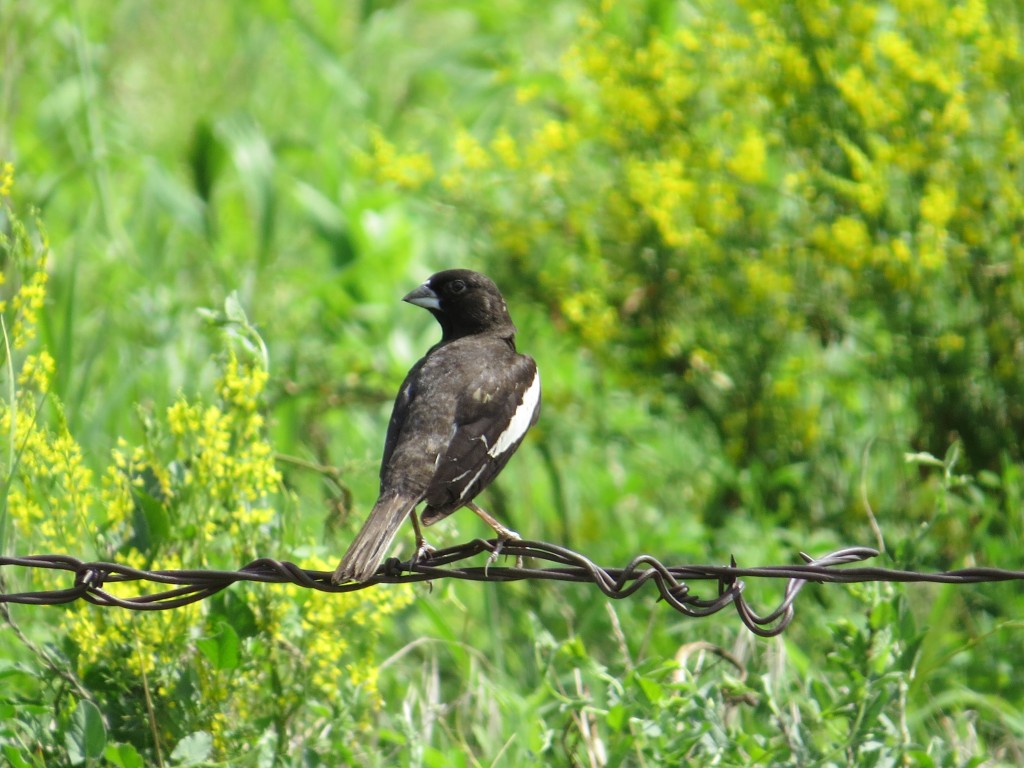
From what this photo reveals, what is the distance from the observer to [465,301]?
180 inches

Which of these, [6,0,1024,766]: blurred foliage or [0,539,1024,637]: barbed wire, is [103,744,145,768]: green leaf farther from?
[0,539,1024,637]: barbed wire

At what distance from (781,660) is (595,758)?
69cm

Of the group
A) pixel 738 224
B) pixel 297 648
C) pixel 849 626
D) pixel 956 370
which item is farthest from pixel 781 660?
pixel 738 224

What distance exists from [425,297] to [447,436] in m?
1.03

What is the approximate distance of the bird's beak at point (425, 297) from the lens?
4.50m

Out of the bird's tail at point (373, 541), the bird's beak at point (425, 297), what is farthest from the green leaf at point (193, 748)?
the bird's beak at point (425, 297)

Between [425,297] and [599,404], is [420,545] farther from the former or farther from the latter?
[599,404]

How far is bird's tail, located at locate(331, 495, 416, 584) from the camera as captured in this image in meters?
2.96

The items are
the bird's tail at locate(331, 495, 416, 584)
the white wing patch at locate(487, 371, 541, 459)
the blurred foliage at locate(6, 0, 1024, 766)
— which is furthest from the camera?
the white wing patch at locate(487, 371, 541, 459)

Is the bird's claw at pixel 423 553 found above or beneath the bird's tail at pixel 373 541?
beneath

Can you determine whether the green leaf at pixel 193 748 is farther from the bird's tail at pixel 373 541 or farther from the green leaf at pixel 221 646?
the bird's tail at pixel 373 541

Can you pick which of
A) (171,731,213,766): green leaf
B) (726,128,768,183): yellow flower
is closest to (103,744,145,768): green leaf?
(171,731,213,766): green leaf

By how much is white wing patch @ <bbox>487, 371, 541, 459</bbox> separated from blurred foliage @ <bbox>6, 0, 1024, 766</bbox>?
317 mm

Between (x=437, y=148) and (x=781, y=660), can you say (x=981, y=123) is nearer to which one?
(x=781, y=660)
